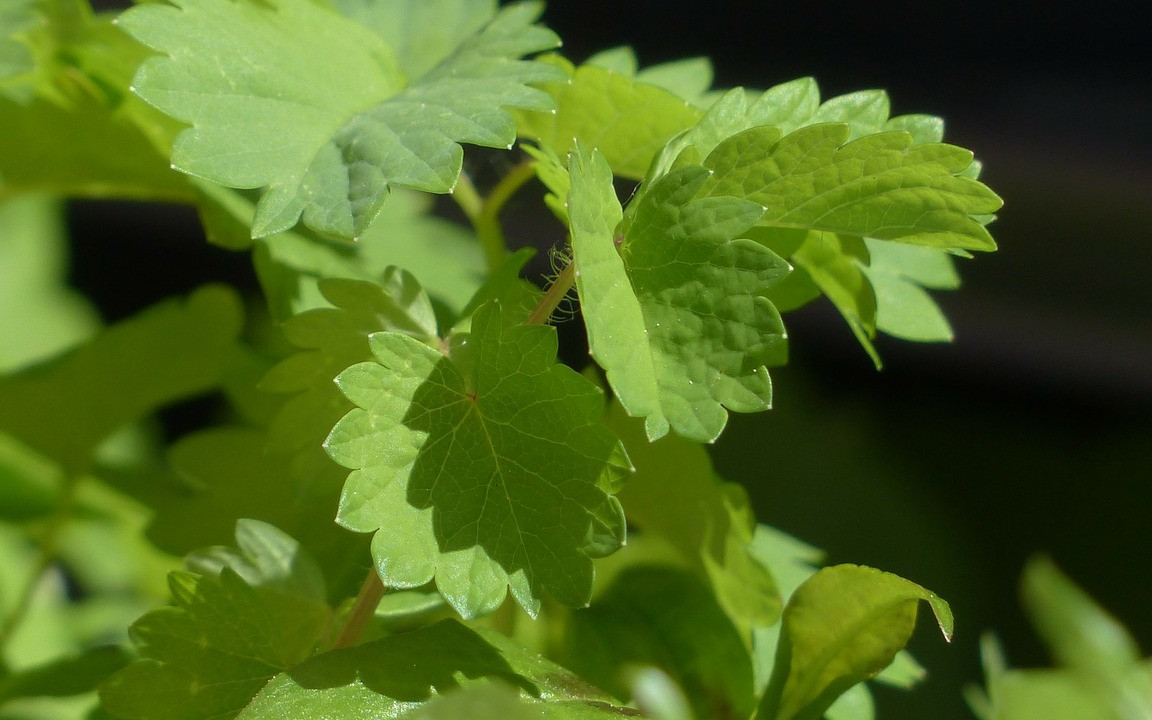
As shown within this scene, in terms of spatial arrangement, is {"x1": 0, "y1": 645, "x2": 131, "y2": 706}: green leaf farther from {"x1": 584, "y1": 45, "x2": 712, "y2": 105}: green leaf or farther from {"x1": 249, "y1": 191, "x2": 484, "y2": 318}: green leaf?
{"x1": 584, "y1": 45, "x2": 712, "y2": 105}: green leaf

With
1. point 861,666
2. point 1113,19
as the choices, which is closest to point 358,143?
point 861,666

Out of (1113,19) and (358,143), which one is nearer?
(358,143)

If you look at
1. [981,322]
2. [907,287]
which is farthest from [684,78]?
[981,322]

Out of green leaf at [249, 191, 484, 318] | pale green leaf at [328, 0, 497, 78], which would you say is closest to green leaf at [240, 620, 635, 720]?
green leaf at [249, 191, 484, 318]

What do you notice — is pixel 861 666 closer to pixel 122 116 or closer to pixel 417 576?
pixel 417 576

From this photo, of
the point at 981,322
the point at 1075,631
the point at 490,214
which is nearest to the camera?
the point at 1075,631

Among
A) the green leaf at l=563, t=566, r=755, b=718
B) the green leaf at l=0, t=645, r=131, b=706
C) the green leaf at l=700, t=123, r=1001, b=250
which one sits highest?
the green leaf at l=700, t=123, r=1001, b=250

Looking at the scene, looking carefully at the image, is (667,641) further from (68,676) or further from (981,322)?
(981,322)
